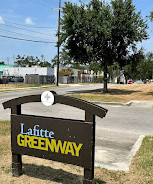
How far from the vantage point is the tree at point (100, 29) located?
19.8 metres

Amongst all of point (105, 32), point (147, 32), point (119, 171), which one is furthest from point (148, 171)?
point (147, 32)

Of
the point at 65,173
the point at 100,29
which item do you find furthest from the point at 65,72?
the point at 65,173

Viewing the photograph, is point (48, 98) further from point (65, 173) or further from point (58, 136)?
point (65, 173)

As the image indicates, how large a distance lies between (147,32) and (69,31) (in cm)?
748

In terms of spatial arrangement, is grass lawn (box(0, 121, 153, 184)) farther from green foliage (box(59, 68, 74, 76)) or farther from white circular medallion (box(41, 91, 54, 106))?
green foliage (box(59, 68, 74, 76))

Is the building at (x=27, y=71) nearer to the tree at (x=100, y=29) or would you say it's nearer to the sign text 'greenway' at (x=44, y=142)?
the tree at (x=100, y=29)

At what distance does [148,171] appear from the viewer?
151 inches

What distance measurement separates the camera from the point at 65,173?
3.80m

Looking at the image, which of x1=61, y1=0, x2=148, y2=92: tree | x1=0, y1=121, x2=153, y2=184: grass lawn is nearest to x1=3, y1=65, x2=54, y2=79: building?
x1=61, y1=0, x2=148, y2=92: tree

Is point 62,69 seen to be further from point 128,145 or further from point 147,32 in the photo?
point 128,145

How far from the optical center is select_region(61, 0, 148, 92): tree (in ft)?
64.8

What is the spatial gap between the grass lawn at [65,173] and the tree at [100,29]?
1642cm

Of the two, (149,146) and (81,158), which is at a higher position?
(81,158)

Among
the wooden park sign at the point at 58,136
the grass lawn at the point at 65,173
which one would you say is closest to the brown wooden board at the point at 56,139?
the wooden park sign at the point at 58,136
